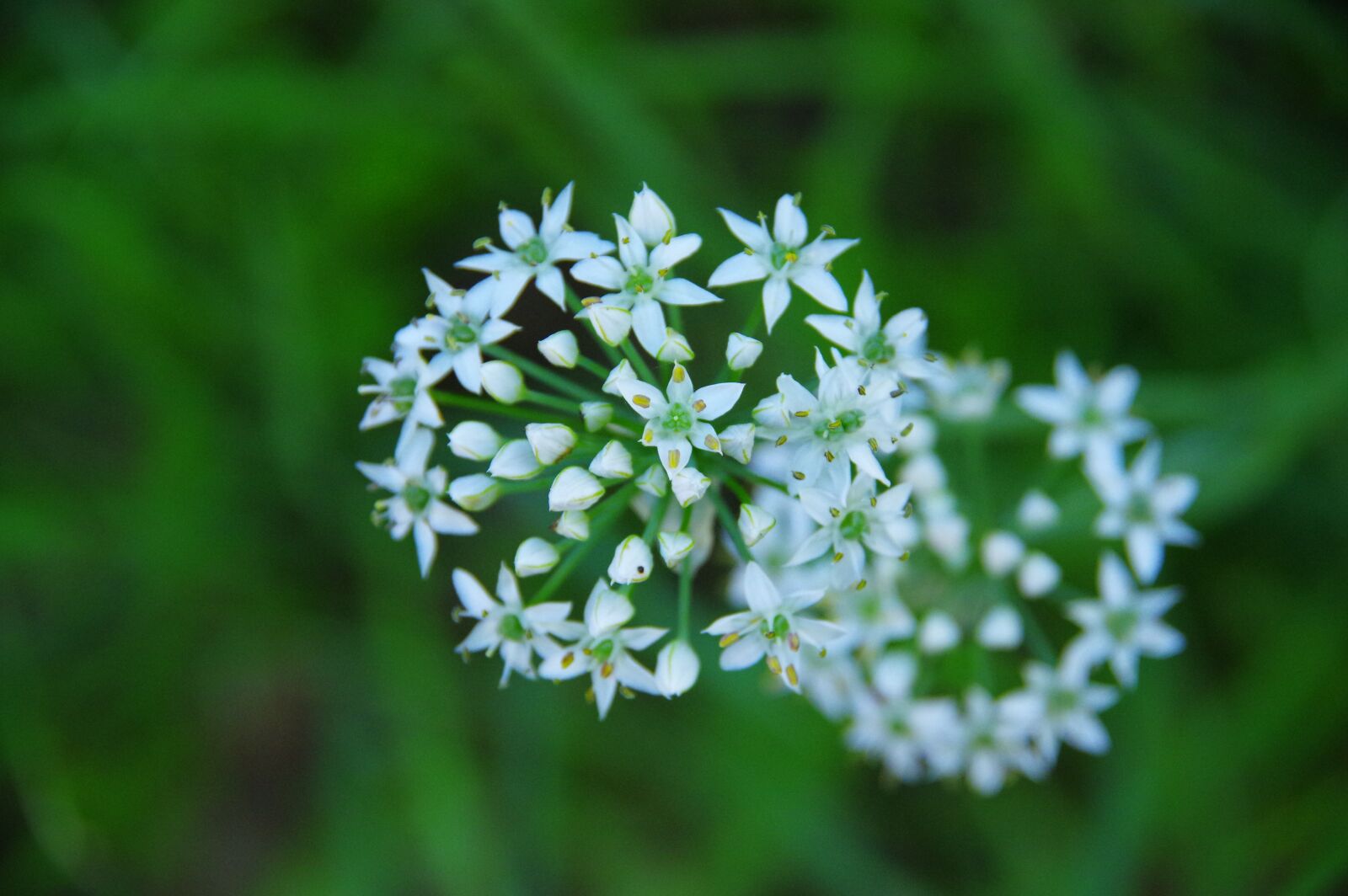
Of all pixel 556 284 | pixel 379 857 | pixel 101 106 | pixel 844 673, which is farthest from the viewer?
pixel 379 857

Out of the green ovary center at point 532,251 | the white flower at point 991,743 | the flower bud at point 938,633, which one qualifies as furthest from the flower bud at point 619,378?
the white flower at point 991,743

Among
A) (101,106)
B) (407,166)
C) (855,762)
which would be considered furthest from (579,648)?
(101,106)

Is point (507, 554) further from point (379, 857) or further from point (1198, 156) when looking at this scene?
point (1198, 156)

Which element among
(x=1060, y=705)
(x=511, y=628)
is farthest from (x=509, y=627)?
(x=1060, y=705)

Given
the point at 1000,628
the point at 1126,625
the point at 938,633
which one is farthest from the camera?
the point at 1126,625

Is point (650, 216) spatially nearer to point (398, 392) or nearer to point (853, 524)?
point (398, 392)

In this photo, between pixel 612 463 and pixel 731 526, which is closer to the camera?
pixel 612 463

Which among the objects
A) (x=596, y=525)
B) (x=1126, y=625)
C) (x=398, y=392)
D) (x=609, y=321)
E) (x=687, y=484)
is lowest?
(x=1126, y=625)

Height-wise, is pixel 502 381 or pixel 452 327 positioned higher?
pixel 452 327
